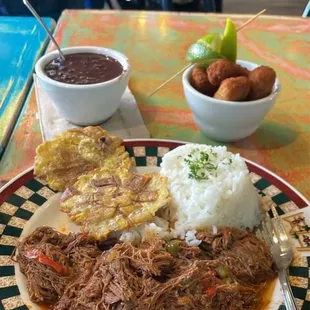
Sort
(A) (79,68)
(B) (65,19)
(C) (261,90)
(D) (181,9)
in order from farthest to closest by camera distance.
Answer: (D) (181,9), (B) (65,19), (A) (79,68), (C) (261,90)

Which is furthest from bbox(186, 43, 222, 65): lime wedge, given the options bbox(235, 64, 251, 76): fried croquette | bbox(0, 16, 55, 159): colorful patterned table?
bbox(0, 16, 55, 159): colorful patterned table

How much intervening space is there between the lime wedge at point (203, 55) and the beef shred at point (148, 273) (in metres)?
0.83

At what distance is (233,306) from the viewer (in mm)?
1480

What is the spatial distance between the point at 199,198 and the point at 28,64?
1.52 metres

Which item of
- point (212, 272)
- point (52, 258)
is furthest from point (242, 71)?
point (52, 258)

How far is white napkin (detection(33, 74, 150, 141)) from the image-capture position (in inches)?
91.2

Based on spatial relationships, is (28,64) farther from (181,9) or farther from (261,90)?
(181,9)

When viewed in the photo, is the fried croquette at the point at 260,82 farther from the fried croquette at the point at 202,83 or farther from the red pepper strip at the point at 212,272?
the red pepper strip at the point at 212,272

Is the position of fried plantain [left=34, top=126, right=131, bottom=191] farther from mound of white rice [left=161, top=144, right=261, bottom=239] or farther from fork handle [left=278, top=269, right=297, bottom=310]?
fork handle [left=278, top=269, right=297, bottom=310]

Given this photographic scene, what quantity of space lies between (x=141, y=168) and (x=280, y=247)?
668 mm

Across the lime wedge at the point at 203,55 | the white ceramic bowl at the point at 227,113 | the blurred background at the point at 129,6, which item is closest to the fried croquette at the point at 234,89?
the white ceramic bowl at the point at 227,113

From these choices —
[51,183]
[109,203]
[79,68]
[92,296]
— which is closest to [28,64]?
[79,68]

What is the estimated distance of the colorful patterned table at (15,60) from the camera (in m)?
2.45

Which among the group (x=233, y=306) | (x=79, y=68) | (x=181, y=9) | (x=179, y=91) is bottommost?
(x=181, y=9)
